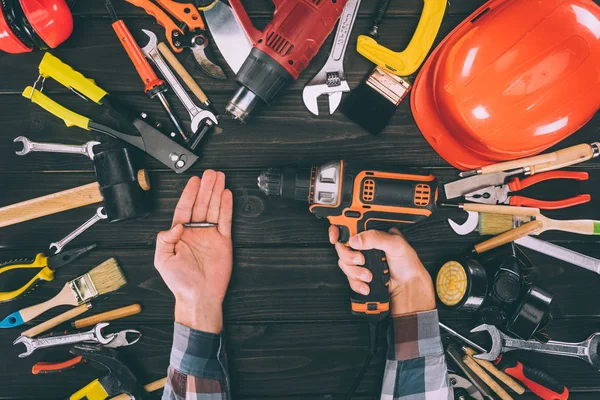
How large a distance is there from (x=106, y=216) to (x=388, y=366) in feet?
3.06

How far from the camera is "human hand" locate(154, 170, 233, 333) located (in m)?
1.12

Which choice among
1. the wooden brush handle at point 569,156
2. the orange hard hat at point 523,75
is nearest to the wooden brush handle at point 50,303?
the orange hard hat at point 523,75

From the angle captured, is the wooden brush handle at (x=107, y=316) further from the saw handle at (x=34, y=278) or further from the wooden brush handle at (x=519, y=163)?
the wooden brush handle at (x=519, y=163)

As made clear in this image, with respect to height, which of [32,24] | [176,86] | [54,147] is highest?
[32,24]

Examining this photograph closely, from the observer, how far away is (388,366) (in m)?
1.12

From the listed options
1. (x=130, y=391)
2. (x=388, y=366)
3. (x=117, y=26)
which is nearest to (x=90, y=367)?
(x=130, y=391)

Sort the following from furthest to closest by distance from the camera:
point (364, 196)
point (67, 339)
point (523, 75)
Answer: point (67, 339) < point (364, 196) < point (523, 75)

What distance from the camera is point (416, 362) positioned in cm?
109

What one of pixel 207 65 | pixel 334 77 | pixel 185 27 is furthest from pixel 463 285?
pixel 185 27

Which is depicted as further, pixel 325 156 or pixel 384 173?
pixel 325 156

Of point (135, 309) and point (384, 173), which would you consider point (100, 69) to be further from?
point (384, 173)

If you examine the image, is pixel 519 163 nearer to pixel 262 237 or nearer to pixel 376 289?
pixel 376 289

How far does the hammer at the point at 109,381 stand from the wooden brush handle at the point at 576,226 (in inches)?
50.4

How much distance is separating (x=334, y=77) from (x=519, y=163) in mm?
569
